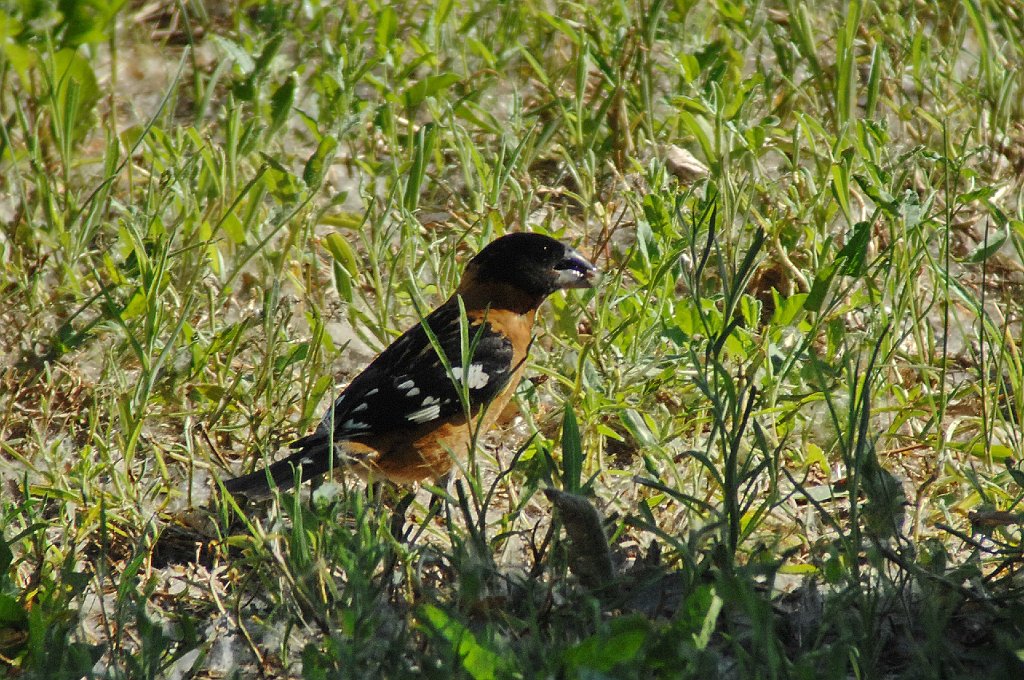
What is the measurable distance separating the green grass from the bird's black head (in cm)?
17

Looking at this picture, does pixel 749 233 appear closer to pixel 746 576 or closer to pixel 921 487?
pixel 921 487

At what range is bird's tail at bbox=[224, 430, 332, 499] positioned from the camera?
3.46m

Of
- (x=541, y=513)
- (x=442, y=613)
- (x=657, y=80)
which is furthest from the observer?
(x=657, y=80)

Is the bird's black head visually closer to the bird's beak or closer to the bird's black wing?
the bird's beak

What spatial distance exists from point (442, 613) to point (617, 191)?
3012 millimetres

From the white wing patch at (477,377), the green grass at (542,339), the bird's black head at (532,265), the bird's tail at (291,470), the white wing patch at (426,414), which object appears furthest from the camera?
the bird's black head at (532,265)

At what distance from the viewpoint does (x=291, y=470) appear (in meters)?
3.59

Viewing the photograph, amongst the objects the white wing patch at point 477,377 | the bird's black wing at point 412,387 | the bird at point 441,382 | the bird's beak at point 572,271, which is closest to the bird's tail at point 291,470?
the bird at point 441,382

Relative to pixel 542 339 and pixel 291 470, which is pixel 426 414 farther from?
pixel 542 339

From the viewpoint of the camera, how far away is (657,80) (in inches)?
225

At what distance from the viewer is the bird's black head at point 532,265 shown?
166 inches

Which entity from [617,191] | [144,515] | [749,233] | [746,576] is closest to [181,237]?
[144,515]

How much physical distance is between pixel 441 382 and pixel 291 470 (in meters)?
0.62

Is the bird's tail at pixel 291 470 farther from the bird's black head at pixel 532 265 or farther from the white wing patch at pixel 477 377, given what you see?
the bird's black head at pixel 532 265
